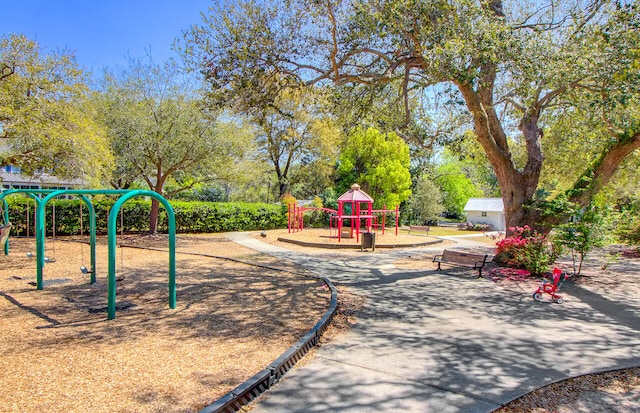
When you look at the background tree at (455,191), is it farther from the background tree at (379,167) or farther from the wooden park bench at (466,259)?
the wooden park bench at (466,259)

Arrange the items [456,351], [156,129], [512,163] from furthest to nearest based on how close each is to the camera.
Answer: [156,129]
[512,163]
[456,351]

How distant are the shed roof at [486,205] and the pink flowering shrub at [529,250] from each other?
2394cm

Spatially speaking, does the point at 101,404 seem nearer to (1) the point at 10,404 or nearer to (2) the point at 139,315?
(1) the point at 10,404

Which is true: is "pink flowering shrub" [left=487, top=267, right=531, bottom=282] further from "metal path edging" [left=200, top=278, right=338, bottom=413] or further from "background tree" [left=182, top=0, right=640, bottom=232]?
"metal path edging" [left=200, top=278, right=338, bottom=413]

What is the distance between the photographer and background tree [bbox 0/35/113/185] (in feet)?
32.8

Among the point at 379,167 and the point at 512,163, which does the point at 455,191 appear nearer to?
the point at 379,167

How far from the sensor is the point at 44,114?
10625 mm

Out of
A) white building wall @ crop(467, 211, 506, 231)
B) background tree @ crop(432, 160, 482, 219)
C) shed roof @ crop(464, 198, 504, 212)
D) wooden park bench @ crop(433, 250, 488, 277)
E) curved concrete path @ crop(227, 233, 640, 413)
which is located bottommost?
curved concrete path @ crop(227, 233, 640, 413)

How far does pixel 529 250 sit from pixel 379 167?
19238mm

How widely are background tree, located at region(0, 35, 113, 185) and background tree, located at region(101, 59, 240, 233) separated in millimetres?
4413

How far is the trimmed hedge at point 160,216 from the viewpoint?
18.0 metres

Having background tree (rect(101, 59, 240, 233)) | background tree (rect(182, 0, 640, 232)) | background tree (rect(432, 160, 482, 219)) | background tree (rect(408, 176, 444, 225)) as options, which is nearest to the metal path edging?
background tree (rect(182, 0, 640, 232))

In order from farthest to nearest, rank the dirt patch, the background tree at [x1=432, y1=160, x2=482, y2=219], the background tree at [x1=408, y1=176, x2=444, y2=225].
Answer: the background tree at [x1=432, y1=160, x2=482, y2=219]
the background tree at [x1=408, y1=176, x2=444, y2=225]
the dirt patch

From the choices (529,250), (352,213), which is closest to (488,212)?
(352,213)
